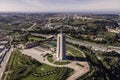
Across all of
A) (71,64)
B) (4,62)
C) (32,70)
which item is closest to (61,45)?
(71,64)

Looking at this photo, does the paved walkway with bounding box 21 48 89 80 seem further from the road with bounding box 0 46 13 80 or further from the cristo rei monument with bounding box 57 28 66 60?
the road with bounding box 0 46 13 80

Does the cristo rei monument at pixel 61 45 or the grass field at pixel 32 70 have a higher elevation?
the cristo rei monument at pixel 61 45

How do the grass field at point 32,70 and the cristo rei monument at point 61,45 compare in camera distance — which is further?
the cristo rei monument at point 61,45

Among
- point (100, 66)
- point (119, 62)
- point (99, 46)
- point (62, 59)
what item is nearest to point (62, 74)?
point (62, 59)

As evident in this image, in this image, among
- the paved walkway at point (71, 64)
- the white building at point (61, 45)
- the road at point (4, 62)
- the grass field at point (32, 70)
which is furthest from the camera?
the white building at point (61, 45)

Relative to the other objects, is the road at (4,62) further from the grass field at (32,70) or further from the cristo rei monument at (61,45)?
the cristo rei monument at (61,45)

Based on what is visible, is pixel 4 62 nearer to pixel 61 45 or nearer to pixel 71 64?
pixel 61 45

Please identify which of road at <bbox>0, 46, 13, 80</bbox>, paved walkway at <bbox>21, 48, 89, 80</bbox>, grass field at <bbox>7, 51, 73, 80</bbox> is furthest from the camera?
road at <bbox>0, 46, 13, 80</bbox>

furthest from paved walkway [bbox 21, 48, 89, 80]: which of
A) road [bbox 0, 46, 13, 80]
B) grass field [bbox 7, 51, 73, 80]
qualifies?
road [bbox 0, 46, 13, 80]

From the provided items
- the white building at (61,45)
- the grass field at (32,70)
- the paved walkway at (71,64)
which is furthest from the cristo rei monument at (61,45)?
the grass field at (32,70)
